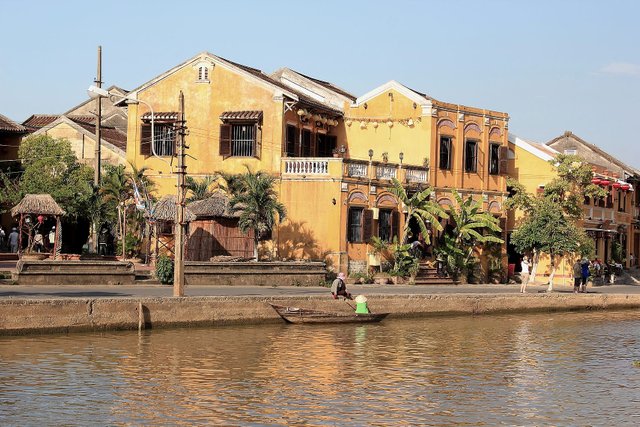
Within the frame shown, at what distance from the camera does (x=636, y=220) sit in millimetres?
69812

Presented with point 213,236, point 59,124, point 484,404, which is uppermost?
point 59,124

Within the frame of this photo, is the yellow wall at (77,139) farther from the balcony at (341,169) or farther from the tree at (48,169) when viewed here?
the balcony at (341,169)

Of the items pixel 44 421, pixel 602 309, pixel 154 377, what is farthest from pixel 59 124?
pixel 44 421

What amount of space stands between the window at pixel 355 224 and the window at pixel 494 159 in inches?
389

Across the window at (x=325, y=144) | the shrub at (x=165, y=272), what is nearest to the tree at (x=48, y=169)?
the window at (x=325, y=144)

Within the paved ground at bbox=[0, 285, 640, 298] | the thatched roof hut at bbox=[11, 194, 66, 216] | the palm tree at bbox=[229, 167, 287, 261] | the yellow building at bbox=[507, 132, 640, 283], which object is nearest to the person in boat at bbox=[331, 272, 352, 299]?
the paved ground at bbox=[0, 285, 640, 298]

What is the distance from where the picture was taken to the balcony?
147 ft

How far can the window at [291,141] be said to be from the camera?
47.4 meters

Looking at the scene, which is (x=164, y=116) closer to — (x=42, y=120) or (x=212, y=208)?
(x=212, y=208)

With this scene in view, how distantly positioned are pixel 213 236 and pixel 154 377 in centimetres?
2245

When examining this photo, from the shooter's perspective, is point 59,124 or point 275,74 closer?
point 275,74

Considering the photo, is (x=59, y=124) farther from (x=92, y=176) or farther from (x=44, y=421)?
(x=44, y=421)

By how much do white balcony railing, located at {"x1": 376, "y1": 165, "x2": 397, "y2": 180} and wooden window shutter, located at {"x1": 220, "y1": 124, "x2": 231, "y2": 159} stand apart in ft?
22.3

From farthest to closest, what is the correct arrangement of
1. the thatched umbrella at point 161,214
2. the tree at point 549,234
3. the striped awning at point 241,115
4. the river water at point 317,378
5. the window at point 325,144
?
1. the window at point 325,144
2. the striped awning at point 241,115
3. the tree at point 549,234
4. the thatched umbrella at point 161,214
5. the river water at point 317,378
